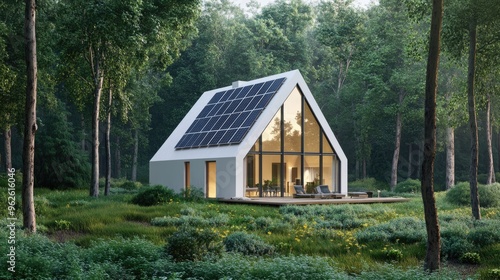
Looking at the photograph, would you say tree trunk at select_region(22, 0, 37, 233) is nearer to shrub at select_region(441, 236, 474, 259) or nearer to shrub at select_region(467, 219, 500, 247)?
shrub at select_region(441, 236, 474, 259)

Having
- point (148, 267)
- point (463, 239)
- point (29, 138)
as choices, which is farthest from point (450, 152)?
point (148, 267)

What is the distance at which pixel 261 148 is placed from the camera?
1004 inches

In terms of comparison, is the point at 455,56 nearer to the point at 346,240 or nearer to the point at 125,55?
the point at 346,240

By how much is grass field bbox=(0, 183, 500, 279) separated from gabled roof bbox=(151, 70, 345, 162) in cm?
495

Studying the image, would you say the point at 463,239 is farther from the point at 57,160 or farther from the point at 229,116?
the point at 57,160

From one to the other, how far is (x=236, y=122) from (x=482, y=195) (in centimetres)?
1041

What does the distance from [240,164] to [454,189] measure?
8654mm

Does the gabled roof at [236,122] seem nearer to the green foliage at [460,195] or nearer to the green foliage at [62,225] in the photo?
the green foliage at [460,195]

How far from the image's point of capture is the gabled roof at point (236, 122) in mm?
25188

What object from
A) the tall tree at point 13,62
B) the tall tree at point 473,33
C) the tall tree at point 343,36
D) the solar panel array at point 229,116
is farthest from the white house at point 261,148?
the tall tree at point 343,36

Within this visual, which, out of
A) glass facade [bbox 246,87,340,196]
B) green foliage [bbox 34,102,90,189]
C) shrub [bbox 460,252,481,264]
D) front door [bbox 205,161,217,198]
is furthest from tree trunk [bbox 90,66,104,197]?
shrub [bbox 460,252,481,264]

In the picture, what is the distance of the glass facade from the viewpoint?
25.6 metres

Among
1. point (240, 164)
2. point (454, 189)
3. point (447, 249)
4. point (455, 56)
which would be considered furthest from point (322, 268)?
point (454, 189)

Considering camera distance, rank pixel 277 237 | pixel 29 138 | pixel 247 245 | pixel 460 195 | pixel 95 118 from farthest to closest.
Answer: pixel 460 195 → pixel 95 118 → pixel 277 237 → pixel 29 138 → pixel 247 245
